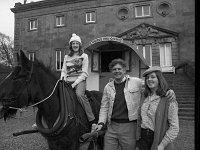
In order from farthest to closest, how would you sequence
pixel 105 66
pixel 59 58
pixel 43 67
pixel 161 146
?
1. pixel 59 58
2. pixel 105 66
3. pixel 43 67
4. pixel 161 146

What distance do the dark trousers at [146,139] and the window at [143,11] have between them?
767 inches

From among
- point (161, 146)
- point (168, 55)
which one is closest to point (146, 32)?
point (168, 55)

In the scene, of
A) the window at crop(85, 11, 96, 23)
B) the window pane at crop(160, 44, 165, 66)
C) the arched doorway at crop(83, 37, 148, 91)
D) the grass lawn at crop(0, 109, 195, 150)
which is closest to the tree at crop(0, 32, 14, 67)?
the window at crop(85, 11, 96, 23)

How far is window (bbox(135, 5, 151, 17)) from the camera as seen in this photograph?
69.7 feet

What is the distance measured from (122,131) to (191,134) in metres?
5.78

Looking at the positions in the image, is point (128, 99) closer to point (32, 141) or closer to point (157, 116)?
point (157, 116)

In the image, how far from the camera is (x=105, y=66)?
35.1 feet

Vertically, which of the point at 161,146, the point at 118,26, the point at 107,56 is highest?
the point at 118,26

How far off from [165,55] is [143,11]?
4.83 metres

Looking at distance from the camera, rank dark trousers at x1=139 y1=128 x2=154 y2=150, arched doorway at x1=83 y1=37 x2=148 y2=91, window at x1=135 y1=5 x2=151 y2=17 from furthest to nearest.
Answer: window at x1=135 y1=5 x2=151 y2=17, arched doorway at x1=83 y1=37 x2=148 y2=91, dark trousers at x1=139 y1=128 x2=154 y2=150

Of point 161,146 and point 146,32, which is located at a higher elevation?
point 146,32

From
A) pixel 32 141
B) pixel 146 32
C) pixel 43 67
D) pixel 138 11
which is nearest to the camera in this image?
pixel 43 67

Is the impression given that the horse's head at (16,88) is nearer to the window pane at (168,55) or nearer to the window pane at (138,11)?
the window pane at (168,55)

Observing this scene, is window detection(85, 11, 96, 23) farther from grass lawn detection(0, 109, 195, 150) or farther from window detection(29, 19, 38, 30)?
grass lawn detection(0, 109, 195, 150)
